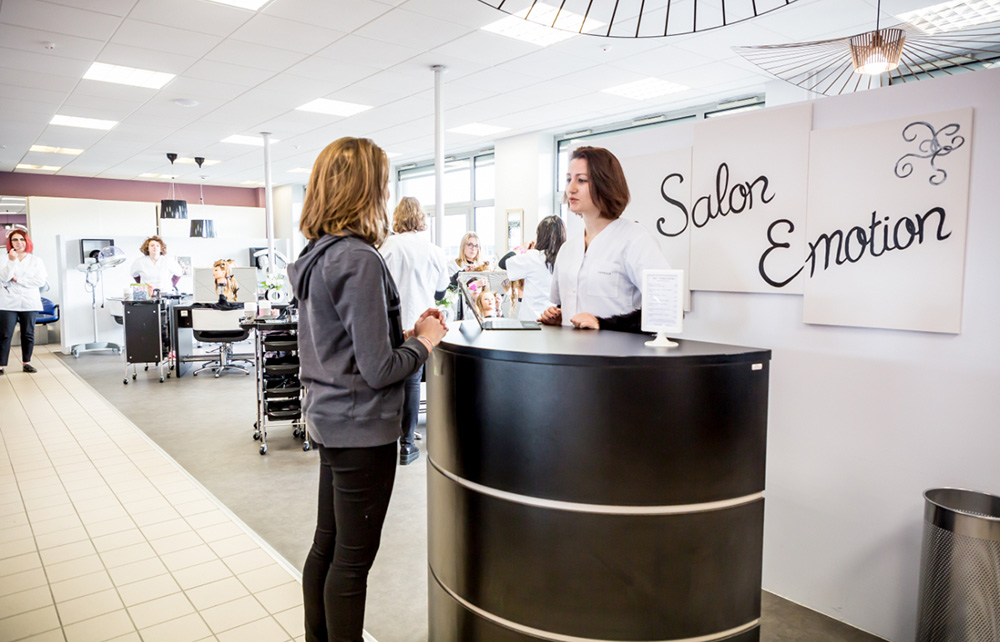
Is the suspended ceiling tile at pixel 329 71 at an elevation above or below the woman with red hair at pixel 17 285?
above

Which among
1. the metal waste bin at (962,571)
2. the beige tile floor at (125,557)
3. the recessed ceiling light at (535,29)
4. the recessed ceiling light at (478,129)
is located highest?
the recessed ceiling light at (478,129)

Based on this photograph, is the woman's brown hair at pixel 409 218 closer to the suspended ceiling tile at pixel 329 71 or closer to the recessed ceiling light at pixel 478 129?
the suspended ceiling tile at pixel 329 71

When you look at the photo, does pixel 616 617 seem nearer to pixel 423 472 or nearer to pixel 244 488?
pixel 423 472

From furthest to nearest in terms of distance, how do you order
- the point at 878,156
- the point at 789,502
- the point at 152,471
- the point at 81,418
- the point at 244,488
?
the point at 81,418 → the point at 152,471 → the point at 244,488 → the point at 789,502 → the point at 878,156

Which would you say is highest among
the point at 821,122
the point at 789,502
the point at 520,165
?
the point at 520,165

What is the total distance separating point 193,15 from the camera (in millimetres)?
4852

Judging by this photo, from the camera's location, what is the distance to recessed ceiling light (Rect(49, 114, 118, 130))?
8.24 m

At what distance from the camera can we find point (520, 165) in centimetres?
990

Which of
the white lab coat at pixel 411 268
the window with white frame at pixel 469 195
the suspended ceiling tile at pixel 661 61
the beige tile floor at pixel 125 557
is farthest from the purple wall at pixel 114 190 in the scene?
the white lab coat at pixel 411 268

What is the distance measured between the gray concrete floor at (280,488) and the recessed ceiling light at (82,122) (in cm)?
363

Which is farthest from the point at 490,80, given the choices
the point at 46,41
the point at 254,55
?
the point at 46,41

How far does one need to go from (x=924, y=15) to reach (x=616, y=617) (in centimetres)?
541

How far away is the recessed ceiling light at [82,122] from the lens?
8.24m

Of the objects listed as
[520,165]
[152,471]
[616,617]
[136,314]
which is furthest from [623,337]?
[520,165]
